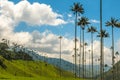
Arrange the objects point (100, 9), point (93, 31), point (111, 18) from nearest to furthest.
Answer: point (100, 9), point (111, 18), point (93, 31)

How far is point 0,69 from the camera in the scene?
195500 mm

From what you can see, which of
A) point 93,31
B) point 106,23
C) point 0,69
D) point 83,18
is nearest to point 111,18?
point 106,23

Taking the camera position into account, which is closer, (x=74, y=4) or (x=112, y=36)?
(x=74, y=4)

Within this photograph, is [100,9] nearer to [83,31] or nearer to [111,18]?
[111,18]

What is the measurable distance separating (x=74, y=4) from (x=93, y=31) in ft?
139

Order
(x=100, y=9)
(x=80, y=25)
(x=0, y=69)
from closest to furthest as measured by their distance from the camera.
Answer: (x=100, y=9) < (x=80, y=25) < (x=0, y=69)

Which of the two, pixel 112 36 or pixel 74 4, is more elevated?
pixel 74 4

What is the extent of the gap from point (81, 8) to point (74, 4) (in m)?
3.27

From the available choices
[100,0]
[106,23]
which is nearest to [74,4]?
[106,23]

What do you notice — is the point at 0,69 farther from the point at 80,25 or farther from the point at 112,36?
the point at 112,36

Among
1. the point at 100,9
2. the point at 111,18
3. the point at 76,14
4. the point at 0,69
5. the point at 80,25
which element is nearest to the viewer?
the point at 100,9

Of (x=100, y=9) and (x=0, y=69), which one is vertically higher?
(x=100, y=9)

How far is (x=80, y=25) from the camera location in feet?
530

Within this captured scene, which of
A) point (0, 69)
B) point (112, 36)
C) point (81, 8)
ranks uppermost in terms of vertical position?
point (81, 8)
